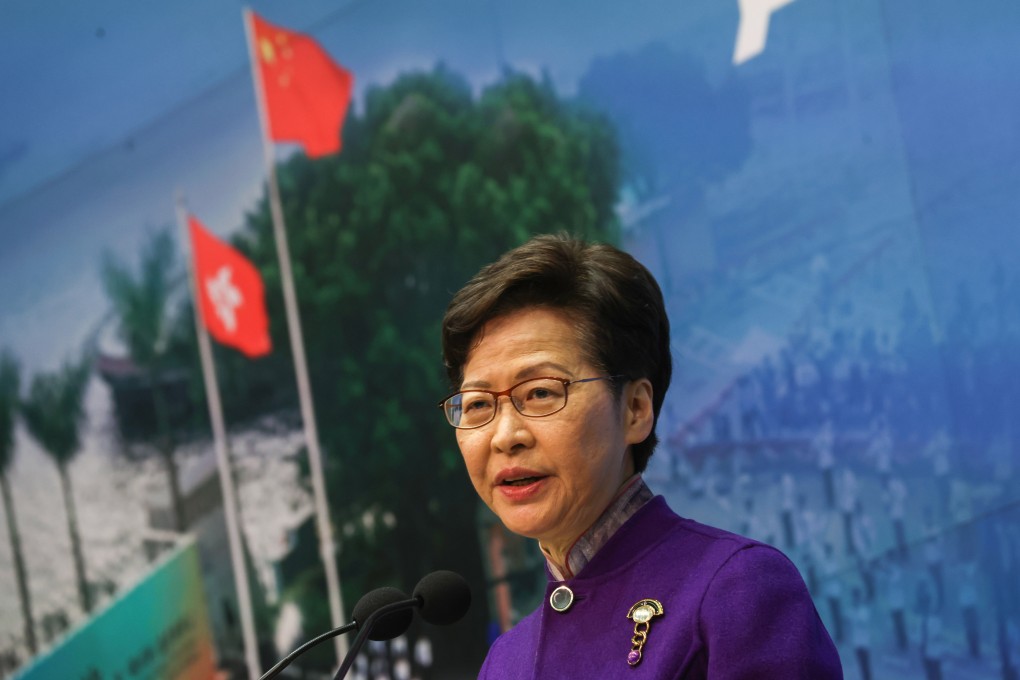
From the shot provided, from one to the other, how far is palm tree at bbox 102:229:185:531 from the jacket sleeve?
12.2 ft

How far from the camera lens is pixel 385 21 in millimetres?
4027

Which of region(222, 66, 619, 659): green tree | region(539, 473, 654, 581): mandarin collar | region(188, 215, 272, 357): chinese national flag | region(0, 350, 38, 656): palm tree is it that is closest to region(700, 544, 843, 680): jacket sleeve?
region(539, 473, 654, 581): mandarin collar

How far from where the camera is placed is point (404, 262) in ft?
13.0

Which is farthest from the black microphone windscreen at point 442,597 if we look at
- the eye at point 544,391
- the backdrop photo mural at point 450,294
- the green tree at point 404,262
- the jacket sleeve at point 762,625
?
the green tree at point 404,262

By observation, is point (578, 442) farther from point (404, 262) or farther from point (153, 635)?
point (153, 635)

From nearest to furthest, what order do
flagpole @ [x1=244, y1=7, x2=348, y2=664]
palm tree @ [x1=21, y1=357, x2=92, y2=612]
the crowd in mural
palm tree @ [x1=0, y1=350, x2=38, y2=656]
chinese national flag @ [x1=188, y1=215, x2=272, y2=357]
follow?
the crowd in mural < flagpole @ [x1=244, y1=7, x2=348, y2=664] < chinese national flag @ [x1=188, y1=215, x2=272, y2=357] < palm tree @ [x1=21, y1=357, x2=92, y2=612] < palm tree @ [x1=0, y1=350, x2=38, y2=656]

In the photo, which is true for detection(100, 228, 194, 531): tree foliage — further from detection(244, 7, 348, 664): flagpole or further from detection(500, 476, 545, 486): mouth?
detection(500, 476, 545, 486): mouth

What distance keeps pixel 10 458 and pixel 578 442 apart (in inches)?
171

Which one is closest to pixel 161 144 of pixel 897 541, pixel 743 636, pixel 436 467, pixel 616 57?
pixel 436 467

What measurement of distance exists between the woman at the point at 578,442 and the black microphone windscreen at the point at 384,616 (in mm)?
152

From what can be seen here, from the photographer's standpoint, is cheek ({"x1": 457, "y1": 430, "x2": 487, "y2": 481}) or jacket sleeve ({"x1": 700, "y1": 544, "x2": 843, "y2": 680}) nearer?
jacket sleeve ({"x1": 700, "y1": 544, "x2": 843, "y2": 680})

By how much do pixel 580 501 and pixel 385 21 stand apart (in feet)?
9.77

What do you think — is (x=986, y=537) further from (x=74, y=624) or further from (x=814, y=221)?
(x=74, y=624)

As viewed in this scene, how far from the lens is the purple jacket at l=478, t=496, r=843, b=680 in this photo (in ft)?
3.81
